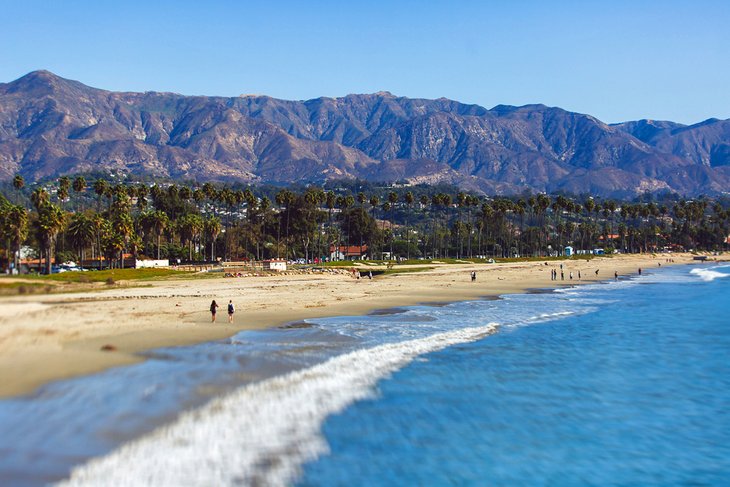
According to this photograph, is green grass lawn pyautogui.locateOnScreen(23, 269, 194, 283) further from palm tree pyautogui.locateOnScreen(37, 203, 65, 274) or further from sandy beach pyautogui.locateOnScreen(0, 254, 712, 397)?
palm tree pyautogui.locateOnScreen(37, 203, 65, 274)

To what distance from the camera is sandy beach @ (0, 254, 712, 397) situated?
21.2 metres

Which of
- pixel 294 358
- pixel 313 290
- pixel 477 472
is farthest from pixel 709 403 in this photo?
pixel 313 290

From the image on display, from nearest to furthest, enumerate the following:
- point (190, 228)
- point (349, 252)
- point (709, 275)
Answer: point (709, 275) < point (190, 228) < point (349, 252)

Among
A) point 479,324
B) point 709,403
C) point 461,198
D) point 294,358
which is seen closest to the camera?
point 709,403

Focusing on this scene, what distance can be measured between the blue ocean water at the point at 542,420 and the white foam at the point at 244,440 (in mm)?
656

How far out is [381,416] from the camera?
17406 millimetres

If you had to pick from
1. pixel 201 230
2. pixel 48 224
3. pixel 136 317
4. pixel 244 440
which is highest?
pixel 201 230

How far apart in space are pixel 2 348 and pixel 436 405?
14467mm

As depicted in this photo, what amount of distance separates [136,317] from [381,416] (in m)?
19.4

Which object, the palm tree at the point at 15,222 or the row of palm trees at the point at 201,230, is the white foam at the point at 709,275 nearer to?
the row of palm trees at the point at 201,230

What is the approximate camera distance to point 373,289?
208 ft

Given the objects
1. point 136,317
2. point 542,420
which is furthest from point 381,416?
point 136,317

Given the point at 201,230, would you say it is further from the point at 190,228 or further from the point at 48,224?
the point at 48,224

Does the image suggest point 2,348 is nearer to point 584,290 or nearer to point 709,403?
point 709,403
